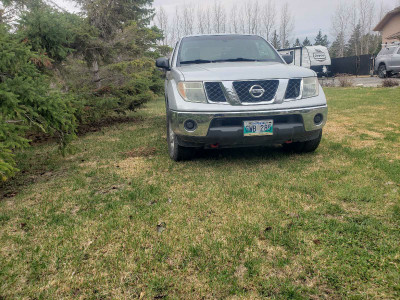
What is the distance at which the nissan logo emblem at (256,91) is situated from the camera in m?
3.46

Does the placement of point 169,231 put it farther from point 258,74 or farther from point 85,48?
point 85,48

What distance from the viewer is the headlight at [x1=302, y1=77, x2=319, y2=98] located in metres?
3.69

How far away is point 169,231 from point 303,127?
2143mm

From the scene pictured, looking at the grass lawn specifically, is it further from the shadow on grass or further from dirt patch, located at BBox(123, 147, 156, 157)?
dirt patch, located at BBox(123, 147, 156, 157)

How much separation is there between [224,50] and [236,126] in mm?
1798

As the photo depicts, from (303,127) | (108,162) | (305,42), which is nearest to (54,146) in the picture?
(108,162)

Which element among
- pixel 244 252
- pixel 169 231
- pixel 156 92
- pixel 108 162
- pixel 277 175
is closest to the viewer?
pixel 244 252

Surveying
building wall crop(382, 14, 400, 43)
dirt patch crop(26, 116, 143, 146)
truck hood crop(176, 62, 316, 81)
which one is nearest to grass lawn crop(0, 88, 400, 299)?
truck hood crop(176, 62, 316, 81)

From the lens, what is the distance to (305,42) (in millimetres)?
73500

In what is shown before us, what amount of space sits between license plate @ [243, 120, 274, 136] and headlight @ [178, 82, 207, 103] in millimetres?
579

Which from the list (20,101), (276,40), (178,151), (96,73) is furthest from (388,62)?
(276,40)

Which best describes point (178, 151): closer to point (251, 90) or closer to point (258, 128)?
point (258, 128)

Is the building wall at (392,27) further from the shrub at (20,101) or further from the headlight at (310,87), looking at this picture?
the shrub at (20,101)

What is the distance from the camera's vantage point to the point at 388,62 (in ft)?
55.0
